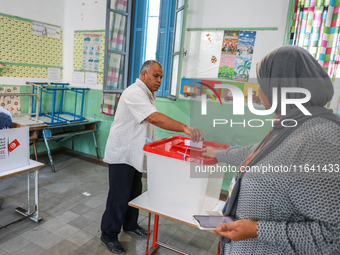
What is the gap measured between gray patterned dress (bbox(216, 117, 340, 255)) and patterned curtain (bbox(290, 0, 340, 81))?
6.62 feet

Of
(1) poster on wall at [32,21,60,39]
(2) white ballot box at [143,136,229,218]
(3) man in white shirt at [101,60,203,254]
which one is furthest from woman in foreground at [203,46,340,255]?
(1) poster on wall at [32,21,60,39]

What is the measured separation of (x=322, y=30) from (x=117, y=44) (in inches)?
98.1

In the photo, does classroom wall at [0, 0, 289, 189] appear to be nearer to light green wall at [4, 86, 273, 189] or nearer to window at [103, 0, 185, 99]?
light green wall at [4, 86, 273, 189]

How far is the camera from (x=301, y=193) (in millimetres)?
679

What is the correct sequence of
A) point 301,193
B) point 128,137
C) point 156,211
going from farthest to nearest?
point 128,137, point 156,211, point 301,193

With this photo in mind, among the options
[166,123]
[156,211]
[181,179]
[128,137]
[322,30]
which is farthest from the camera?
[322,30]

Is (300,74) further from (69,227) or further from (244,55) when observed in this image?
(244,55)

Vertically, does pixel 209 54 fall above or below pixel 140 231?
above

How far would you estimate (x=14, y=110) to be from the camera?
3615 mm

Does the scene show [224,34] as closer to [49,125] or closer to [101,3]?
[101,3]

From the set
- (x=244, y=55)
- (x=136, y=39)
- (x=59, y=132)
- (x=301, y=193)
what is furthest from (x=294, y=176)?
(x=59, y=132)

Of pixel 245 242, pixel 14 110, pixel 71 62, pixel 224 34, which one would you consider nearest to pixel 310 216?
pixel 245 242

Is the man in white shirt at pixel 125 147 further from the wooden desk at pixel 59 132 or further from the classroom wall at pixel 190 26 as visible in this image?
the wooden desk at pixel 59 132

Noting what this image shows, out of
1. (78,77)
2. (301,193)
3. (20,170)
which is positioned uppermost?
(78,77)
